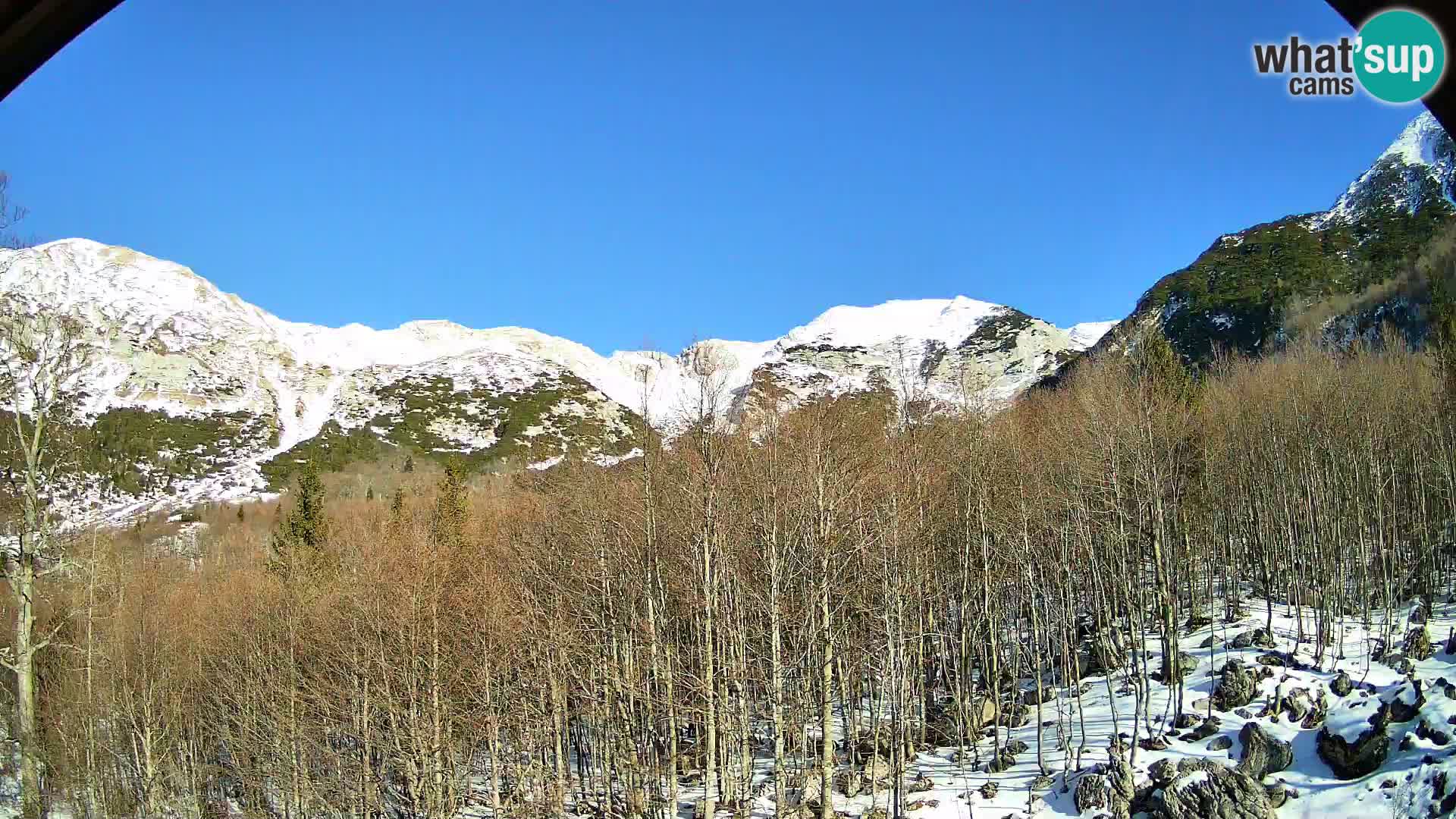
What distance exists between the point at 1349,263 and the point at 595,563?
3429 inches

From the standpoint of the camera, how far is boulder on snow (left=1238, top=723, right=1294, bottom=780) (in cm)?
1980

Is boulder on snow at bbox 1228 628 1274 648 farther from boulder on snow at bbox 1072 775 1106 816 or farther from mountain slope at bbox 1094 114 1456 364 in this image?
mountain slope at bbox 1094 114 1456 364

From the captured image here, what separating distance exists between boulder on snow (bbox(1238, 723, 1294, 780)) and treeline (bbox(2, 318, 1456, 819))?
237cm

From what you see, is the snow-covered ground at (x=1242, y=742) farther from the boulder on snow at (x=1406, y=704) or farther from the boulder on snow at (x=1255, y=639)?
the boulder on snow at (x=1255, y=639)

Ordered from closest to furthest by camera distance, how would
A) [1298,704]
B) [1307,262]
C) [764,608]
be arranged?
[1298,704] < [764,608] < [1307,262]

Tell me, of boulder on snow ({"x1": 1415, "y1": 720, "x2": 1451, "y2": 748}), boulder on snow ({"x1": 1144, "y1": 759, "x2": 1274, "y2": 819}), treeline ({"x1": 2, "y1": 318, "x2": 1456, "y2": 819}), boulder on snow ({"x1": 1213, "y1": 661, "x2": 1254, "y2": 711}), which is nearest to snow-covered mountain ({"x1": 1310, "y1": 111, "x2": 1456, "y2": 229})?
treeline ({"x1": 2, "y1": 318, "x2": 1456, "y2": 819})

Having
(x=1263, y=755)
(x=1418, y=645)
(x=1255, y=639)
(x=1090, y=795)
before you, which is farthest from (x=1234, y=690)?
(x=1090, y=795)

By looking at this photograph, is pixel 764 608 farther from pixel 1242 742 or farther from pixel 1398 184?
pixel 1398 184

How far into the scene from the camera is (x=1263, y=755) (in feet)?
65.6

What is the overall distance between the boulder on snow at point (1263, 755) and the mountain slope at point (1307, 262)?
50.2 m

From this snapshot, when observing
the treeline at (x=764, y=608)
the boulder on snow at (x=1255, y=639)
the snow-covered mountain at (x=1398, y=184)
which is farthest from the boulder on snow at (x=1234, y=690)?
the snow-covered mountain at (x=1398, y=184)

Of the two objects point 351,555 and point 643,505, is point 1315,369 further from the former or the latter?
point 351,555

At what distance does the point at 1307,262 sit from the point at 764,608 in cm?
8948

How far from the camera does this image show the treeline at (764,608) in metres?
23.0
